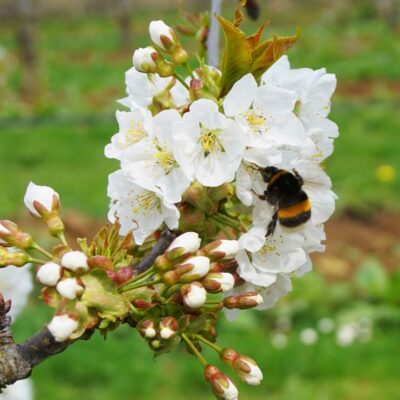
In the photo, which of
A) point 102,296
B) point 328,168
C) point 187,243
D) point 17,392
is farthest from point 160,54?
point 17,392

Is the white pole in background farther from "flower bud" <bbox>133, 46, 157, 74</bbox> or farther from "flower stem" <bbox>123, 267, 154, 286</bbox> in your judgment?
"flower stem" <bbox>123, 267, 154, 286</bbox>

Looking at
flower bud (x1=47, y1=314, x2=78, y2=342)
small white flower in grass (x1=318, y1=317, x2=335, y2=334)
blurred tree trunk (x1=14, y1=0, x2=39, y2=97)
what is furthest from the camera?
blurred tree trunk (x1=14, y1=0, x2=39, y2=97)

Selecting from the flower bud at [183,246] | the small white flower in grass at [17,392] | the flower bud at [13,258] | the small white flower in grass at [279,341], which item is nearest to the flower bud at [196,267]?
the flower bud at [183,246]

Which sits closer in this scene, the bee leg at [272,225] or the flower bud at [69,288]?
the flower bud at [69,288]

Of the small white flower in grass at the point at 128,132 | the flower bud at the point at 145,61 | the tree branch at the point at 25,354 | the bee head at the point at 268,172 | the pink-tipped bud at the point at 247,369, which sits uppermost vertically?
the flower bud at the point at 145,61

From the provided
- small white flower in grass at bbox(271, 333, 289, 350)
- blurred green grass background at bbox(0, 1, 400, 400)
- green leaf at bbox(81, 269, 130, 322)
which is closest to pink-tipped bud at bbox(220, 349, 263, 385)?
green leaf at bbox(81, 269, 130, 322)

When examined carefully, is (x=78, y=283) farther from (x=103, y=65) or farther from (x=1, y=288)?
(x=103, y=65)

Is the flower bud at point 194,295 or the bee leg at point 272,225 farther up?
the flower bud at point 194,295

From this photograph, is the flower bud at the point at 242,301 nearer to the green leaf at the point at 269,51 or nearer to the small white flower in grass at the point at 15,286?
the green leaf at the point at 269,51
